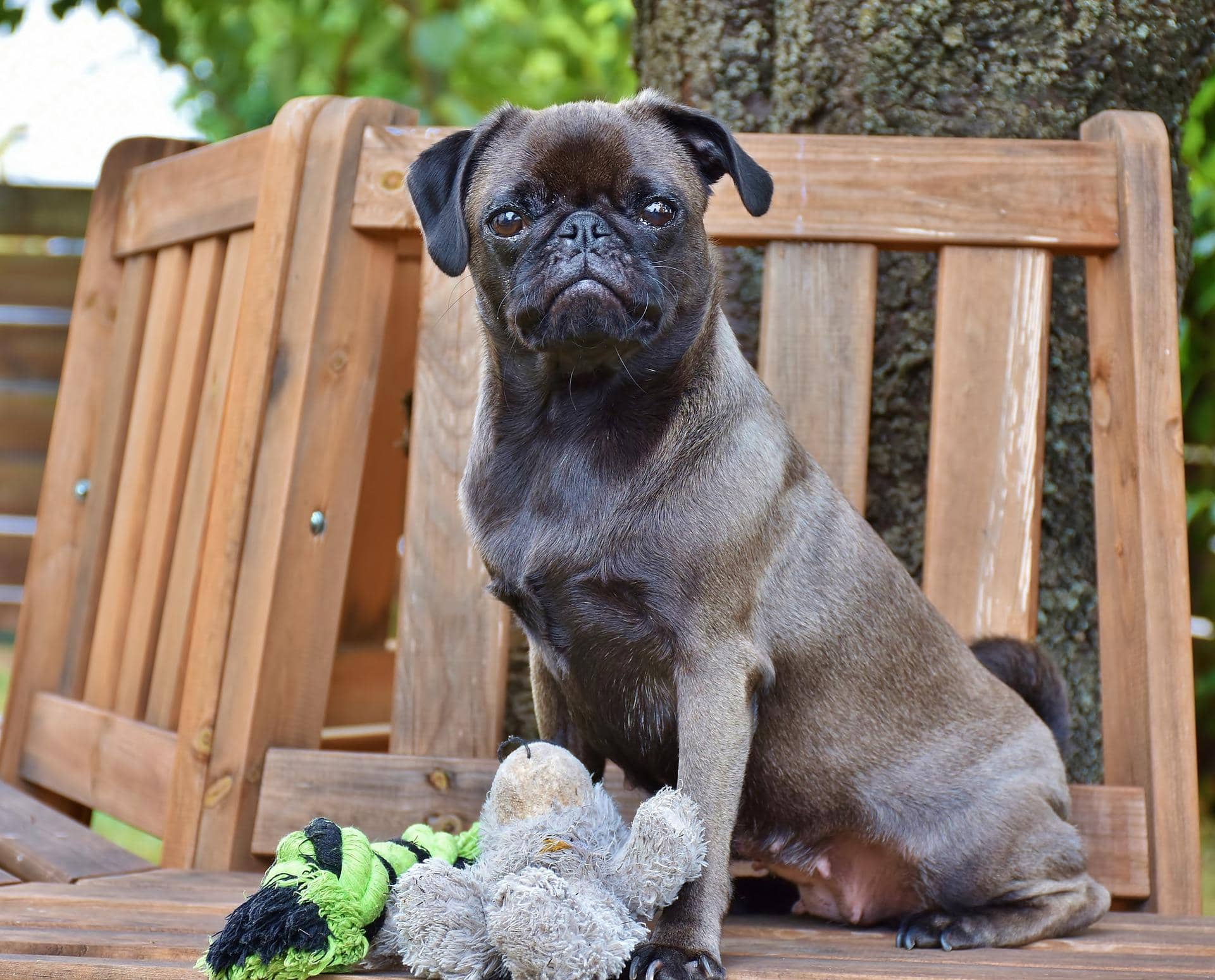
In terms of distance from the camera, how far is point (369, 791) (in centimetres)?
267

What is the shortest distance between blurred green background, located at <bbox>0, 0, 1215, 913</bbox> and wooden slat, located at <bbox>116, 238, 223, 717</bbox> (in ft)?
7.59

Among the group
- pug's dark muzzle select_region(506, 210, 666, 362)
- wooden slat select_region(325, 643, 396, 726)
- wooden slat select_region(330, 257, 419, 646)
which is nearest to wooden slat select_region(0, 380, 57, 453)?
wooden slat select_region(330, 257, 419, 646)

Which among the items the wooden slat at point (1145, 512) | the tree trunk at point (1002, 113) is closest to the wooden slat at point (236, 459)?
the tree trunk at point (1002, 113)

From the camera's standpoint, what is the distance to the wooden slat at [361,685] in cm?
420

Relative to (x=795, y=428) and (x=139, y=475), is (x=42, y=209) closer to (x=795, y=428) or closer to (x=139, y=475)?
(x=139, y=475)

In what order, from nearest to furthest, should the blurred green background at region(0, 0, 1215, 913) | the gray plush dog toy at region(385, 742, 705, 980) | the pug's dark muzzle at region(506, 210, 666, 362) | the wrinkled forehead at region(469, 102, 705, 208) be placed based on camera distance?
the gray plush dog toy at region(385, 742, 705, 980) → the pug's dark muzzle at region(506, 210, 666, 362) → the wrinkled forehead at region(469, 102, 705, 208) → the blurred green background at region(0, 0, 1215, 913)

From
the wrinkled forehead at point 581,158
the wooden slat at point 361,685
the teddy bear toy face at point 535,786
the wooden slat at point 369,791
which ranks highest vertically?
the wrinkled forehead at point 581,158

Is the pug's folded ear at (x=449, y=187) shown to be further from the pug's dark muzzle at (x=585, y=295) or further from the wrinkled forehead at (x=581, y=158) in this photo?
the pug's dark muzzle at (x=585, y=295)

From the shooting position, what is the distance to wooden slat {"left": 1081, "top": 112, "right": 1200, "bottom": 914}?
253cm

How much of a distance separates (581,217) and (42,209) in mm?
3874

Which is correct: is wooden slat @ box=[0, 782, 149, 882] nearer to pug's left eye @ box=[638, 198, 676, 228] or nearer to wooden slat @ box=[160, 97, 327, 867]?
wooden slat @ box=[160, 97, 327, 867]

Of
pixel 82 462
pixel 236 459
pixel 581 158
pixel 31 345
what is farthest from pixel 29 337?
pixel 581 158

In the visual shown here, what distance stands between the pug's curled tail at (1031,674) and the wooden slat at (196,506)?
1.75 m

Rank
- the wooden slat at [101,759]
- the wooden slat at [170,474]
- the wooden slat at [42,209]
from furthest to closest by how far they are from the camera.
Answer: the wooden slat at [42,209] < the wooden slat at [170,474] < the wooden slat at [101,759]
